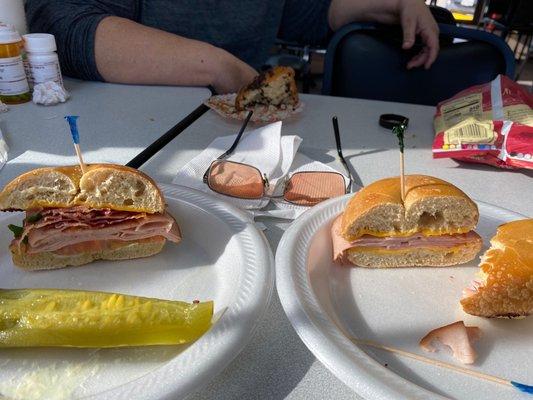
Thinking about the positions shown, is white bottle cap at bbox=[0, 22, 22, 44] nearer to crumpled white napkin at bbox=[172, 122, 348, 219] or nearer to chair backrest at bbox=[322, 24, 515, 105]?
crumpled white napkin at bbox=[172, 122, 348, 219]

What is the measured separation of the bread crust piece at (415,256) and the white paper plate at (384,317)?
0.06 ft

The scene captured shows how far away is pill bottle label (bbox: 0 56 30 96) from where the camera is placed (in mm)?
1917

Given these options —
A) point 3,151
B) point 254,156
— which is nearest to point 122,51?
point 3,151

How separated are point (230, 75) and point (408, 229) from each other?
4.98 ft

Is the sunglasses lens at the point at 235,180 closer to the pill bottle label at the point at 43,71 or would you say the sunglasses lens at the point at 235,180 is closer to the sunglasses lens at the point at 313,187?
the sunglasses lens at the point at 313,187

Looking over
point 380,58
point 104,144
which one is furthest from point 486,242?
point 380,58

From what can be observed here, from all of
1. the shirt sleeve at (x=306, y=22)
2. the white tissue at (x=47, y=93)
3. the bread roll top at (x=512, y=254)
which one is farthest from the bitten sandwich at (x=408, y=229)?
the shirt sleeve at (x=306, y=22)

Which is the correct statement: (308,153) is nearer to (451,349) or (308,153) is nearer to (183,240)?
(183,240)

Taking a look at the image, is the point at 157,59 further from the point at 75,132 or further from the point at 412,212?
the point at 412,212

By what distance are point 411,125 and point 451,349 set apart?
4.48ft

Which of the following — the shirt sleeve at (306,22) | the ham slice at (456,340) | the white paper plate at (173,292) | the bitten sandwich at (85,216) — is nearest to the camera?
the white paper plate at (173,292)

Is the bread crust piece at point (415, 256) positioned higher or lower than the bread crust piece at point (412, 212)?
lower

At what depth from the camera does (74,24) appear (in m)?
2.17

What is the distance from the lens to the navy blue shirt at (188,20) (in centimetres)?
220
